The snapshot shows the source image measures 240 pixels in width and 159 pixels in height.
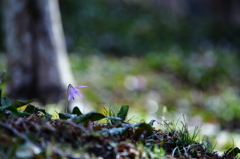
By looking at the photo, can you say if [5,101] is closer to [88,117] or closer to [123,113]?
[88,117]

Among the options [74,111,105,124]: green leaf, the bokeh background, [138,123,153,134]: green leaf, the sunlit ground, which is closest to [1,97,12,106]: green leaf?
[74,111,105,124]: green leaf

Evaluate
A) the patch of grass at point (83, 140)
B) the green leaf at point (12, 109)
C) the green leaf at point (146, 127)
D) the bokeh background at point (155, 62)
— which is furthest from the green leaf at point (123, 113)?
the bokeh background at point (155, 62)

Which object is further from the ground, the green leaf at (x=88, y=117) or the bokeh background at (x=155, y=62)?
the bokeh background at (x=155, y=62)

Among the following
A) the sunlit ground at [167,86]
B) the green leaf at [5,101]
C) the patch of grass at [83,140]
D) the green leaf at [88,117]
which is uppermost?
the sunlit ground at [167,86]

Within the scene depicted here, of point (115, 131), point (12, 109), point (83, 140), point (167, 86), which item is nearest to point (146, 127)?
point (115, 131)

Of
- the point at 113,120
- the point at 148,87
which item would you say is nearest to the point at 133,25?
the point at 148,87

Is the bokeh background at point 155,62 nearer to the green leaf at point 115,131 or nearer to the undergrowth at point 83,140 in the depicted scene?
the undergrowth at point 83,140

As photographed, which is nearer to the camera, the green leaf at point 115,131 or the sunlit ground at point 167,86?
the green leaf at point 115,131

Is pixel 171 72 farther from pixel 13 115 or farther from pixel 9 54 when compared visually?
pixel 13 115

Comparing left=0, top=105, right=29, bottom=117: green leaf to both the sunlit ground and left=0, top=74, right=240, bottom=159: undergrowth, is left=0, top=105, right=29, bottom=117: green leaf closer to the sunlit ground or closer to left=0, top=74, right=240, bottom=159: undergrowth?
left=0, top=74, right=240, bottom=159: undergrowth
